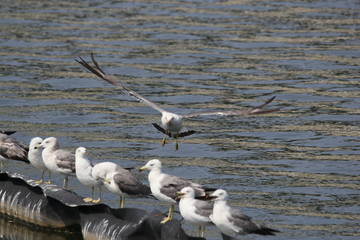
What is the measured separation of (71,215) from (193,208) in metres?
2.76

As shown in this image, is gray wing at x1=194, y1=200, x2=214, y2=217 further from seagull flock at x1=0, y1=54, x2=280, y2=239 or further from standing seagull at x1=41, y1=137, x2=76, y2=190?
standing seagull at x1=41, y1=137, x2=76, y2=190

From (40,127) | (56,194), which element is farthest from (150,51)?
(56,194)

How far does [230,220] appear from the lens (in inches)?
Answer: 471

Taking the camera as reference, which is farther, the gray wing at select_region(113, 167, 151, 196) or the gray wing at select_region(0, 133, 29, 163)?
the gray wing at select_region(0, 133, 29, 163)

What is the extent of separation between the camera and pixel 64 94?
85.0 feet

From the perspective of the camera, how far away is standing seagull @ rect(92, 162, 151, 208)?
13695 millimetres

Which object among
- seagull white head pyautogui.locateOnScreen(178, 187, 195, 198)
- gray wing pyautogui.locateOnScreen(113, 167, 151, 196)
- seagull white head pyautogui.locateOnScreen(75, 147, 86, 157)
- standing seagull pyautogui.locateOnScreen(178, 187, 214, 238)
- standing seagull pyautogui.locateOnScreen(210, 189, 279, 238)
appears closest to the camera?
standing seagull pyautogui.locateOnScreen(210, 189, 279, 238)

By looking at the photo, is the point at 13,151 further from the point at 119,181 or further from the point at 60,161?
the point at 119,181

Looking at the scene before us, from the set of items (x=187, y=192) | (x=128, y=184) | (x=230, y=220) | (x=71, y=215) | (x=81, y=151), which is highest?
(x=81, y=151)

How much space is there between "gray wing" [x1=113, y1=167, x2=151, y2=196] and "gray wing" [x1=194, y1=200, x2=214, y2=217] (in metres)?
1.59

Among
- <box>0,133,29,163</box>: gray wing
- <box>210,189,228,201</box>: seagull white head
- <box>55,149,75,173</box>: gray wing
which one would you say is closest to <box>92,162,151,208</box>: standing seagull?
<box>55,149,75,173</box>: gray wing

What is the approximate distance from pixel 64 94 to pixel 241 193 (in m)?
10.5

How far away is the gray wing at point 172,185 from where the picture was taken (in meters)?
13.1

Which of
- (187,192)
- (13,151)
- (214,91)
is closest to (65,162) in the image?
(13,151)
